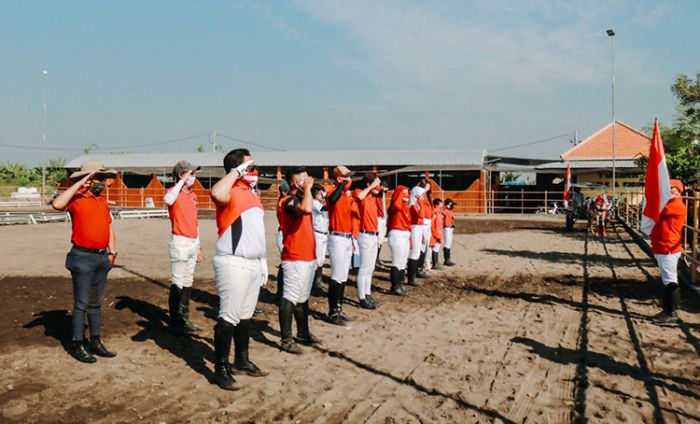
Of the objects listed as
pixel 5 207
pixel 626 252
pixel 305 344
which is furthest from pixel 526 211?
pixel 5 207

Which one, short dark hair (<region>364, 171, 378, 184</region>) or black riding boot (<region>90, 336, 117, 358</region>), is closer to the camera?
black riding boot (<region>90, 336, 117, 358</region>)

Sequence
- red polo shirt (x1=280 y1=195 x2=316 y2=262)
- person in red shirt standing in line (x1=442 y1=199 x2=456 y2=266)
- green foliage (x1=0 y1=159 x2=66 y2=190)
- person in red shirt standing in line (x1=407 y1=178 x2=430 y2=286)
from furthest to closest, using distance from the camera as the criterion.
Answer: green foliage (x1=0 y1=159 x2=66 y2=190) < person in red shirt standing in line (x1=442 y1=199 x2=456 y2=266) < person in red shirt standing in line (x1=407 y1=178 x2=430 y2=286) < red polo shirt (x1=280 y1=195 x2=316 y2=262)

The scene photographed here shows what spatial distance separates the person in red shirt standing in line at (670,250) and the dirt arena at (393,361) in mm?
299

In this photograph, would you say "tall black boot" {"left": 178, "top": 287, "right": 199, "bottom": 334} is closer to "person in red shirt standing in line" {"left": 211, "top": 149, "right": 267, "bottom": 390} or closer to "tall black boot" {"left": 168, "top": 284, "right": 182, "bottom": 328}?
"tall black boot" {"left": 168, "top": 284, "right": 182, "bottom": 328}

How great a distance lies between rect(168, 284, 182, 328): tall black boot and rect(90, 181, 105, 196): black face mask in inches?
58.3

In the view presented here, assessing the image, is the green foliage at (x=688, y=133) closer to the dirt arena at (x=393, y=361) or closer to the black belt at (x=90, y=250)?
the dirt arena at (x=393, y=361)

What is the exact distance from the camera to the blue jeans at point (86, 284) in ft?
17.1

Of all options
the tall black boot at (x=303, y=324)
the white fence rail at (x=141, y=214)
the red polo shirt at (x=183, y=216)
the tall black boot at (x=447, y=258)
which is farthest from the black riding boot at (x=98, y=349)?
the white fence rail at (x=141, y=214)

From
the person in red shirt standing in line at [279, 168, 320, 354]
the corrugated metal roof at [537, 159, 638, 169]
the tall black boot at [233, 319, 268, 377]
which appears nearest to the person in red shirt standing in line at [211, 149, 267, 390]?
the tall black boot at [233, 319, 268, 377]

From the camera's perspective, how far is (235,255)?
4.60m

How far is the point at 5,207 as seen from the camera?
132 ft

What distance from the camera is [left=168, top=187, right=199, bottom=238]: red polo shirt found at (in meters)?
6.41

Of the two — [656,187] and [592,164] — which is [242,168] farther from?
[592,164]

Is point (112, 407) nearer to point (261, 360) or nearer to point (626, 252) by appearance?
point (261, 360)
